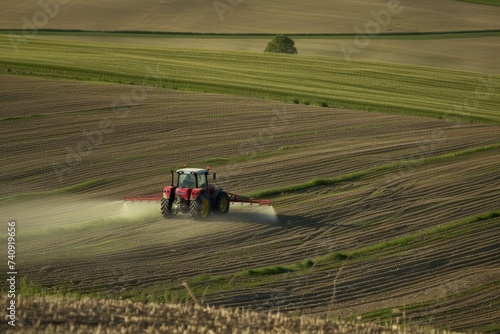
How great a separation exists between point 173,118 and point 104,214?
540 inches

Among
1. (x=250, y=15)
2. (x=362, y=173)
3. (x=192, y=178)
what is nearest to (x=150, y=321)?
(x=192, y=178)

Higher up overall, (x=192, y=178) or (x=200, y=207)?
(x=192, y=178)

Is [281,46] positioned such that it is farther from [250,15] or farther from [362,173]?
[362,173]

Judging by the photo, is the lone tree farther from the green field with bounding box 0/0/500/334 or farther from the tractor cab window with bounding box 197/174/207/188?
the tractor cab window with bounding box 197/174/207/188

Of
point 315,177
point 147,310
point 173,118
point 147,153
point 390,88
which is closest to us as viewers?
point 147,310

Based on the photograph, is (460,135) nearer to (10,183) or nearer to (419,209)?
(419,209)

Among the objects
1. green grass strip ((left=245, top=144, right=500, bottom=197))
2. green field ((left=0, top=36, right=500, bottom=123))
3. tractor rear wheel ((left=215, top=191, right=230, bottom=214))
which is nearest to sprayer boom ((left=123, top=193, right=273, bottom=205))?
tractor rear wheel ((left=215, top=191, right=230, bottom=214))

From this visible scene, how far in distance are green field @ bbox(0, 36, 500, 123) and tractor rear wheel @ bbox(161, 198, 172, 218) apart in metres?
20.7

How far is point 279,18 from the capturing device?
8744 centimetres

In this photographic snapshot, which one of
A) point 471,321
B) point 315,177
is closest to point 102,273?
point 471,321

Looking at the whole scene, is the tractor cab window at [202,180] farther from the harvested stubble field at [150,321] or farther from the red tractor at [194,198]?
the harvested stubble field at [150,321]

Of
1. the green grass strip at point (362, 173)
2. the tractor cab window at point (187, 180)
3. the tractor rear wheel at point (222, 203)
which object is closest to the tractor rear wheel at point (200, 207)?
the tractor rear wheel at point (222, 203)

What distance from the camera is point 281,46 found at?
72.4 meters

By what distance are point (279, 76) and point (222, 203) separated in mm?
28703
